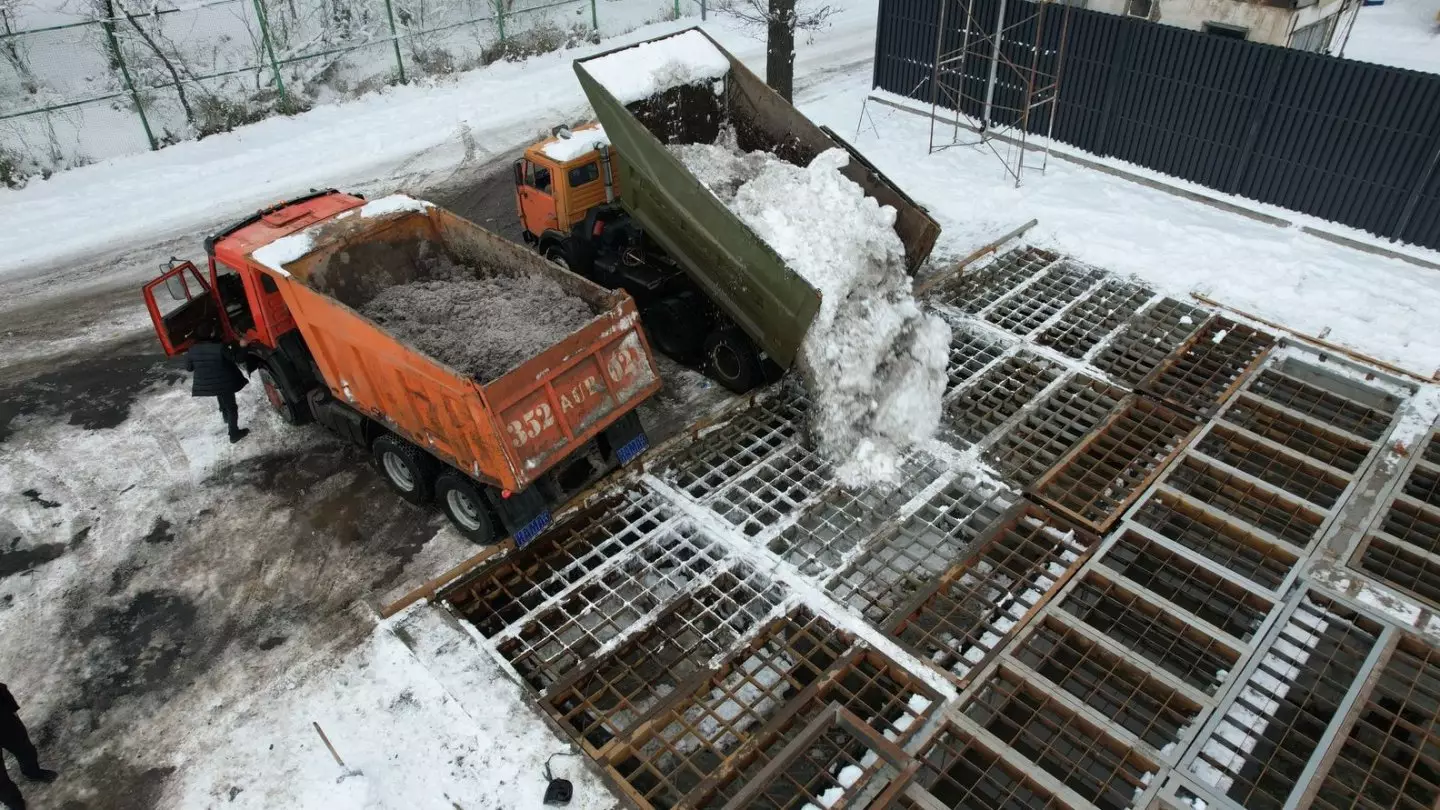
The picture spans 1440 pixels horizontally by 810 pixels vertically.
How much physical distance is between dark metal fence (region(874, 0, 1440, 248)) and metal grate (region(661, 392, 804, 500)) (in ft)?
30.1

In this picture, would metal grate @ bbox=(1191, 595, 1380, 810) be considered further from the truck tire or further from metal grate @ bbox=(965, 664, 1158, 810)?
the truck tire

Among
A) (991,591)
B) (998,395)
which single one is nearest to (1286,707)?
(991,591)

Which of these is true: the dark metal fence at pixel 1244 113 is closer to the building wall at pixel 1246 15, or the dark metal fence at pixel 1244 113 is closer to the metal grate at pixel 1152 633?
the building wall at pixel 1246 15

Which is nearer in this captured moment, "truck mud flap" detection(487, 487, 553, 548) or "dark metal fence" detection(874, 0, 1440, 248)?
"truck mud flap" detection(487, 487, 553, 548)

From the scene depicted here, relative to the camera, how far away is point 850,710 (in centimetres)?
673

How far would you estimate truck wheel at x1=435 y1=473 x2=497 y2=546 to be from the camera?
798 cm

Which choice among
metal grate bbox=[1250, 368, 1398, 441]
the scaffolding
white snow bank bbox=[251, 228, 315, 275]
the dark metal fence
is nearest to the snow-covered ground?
the dark metal fence

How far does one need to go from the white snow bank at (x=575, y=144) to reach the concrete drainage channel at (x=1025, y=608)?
4.03 metres

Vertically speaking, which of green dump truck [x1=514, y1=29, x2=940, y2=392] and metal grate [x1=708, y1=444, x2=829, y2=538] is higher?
green dump truck [x1=514, y1=29, x2=940, y2=392]

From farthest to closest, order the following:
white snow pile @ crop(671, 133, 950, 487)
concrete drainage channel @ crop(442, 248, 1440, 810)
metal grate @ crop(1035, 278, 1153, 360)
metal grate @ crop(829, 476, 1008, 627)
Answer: metal grate @ crop(1035, 278, 1153, 360), white snow pile @ crop(671, 133, 950, 487), metal grate @ crop(829, 476, 1008, 627), concrete drainage channel @ crop(442, 248, 1440, 810)

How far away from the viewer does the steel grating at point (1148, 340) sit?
10.4m

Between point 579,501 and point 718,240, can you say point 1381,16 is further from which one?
point 579,501

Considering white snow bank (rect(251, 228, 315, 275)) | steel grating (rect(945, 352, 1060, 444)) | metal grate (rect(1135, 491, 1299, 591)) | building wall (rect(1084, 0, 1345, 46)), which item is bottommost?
metal grate (rect(1135, 491, 1299, 591))

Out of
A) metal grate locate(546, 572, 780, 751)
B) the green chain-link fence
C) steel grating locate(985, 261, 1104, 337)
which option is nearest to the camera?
metal grate locate(546, 572, 780, 751)
